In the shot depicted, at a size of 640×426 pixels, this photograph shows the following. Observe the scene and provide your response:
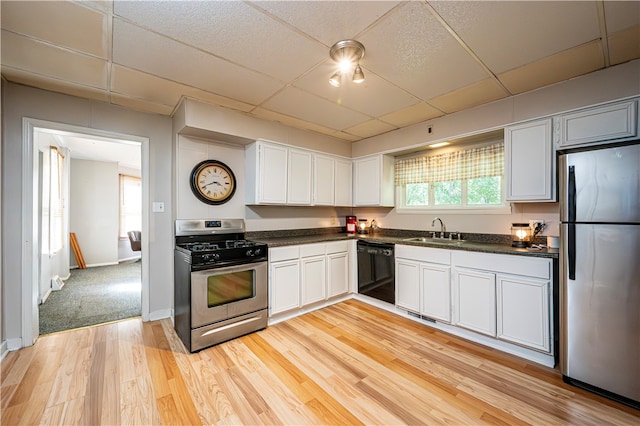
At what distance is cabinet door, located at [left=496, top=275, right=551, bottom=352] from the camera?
2.17m

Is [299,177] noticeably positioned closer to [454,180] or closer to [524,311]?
[454,180]

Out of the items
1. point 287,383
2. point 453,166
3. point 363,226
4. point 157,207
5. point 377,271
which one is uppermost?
point 453,166

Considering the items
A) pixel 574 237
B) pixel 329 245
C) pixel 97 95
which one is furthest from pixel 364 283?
pixel 97 95

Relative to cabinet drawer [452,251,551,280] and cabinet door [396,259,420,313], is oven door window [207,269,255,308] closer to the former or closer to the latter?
cabinet door [396,259,420,313]

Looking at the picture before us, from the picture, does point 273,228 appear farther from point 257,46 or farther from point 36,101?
point 36,101

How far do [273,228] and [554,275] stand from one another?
3.04 meters

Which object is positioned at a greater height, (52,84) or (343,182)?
(52,84)

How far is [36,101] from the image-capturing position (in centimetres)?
243

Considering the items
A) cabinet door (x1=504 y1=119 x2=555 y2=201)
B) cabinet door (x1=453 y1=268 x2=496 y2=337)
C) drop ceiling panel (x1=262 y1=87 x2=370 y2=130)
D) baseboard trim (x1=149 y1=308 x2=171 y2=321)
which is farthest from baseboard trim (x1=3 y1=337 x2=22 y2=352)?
cabinet door (x1=504 y1=119 x2=555 y2=201)

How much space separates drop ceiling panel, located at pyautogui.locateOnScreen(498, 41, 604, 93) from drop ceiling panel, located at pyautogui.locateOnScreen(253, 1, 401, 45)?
1.42 meters

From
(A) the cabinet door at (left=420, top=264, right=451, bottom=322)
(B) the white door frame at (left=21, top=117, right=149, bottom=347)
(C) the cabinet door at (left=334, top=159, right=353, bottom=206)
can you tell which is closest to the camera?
(B) the white door frame at (left=21, top=117, right=149, bottom=347)

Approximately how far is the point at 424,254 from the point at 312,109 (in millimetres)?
2050

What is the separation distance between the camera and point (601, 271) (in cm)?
182

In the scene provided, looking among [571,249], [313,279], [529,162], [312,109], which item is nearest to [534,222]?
[529,162]
